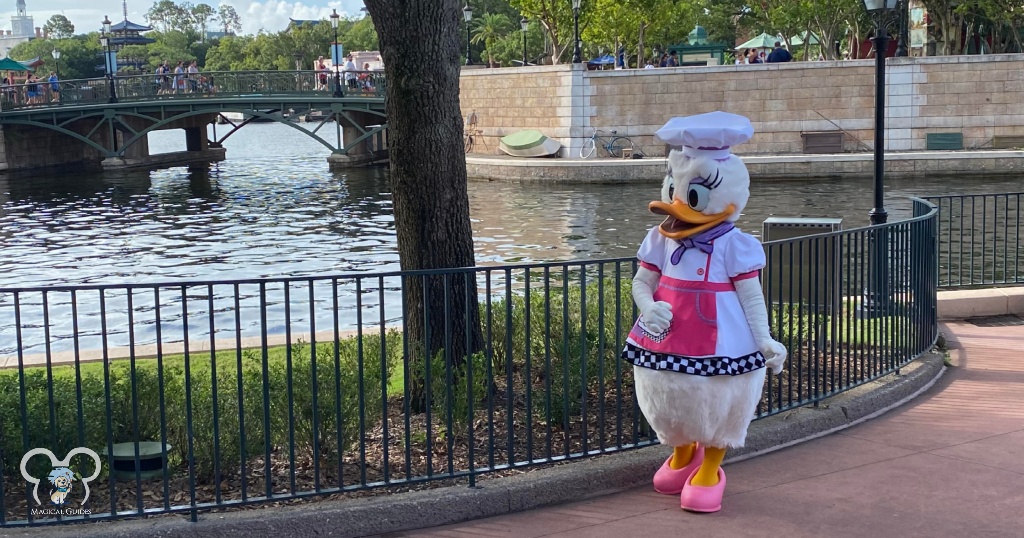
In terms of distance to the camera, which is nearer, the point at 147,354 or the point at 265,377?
the point at 265,377

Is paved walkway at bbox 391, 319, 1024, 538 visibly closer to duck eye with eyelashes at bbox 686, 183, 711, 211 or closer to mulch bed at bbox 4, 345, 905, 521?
mulch bed at bbox 4, 345, 905, 521

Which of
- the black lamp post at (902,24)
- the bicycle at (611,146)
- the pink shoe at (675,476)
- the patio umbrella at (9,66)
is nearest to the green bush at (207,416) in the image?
the pink shoe at (675,476)

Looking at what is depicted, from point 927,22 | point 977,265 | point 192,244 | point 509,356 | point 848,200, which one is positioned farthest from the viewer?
point 927,22

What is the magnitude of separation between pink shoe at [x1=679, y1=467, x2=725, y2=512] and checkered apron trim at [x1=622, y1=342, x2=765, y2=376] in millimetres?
546

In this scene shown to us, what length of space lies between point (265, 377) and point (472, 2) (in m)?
93.0

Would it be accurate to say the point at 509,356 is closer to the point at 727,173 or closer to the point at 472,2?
the point at 727,173

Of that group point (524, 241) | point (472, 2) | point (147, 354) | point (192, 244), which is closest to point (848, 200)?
point (524, 241)

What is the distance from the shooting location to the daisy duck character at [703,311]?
456 centimetres

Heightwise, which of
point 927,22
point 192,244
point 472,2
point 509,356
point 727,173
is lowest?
point 192,244

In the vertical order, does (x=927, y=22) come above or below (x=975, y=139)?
above

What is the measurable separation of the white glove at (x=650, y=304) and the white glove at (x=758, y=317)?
1.02ft

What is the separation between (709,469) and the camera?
480 cm

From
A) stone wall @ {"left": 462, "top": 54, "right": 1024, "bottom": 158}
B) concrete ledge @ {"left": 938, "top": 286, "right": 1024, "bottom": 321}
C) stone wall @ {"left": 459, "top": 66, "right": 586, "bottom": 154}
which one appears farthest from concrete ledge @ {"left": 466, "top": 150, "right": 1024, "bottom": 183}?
concrete ledge @ {"left": 938, "top": 286, "right": 1024, "bottom": 321}

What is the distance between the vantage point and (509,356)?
499 cm
